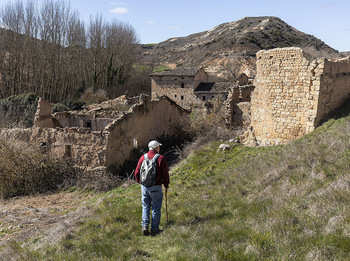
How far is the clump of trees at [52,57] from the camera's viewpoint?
97.6 feet

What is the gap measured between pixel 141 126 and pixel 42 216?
→ 8522 mm

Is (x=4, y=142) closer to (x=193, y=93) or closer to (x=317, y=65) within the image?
(x=317, y=65)

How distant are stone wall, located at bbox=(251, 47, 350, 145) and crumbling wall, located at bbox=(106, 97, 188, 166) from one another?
667 cm

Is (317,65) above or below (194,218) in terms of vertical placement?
above

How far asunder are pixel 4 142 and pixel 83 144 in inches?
133

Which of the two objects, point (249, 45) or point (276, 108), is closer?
point (276, 108)

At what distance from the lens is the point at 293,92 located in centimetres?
1005

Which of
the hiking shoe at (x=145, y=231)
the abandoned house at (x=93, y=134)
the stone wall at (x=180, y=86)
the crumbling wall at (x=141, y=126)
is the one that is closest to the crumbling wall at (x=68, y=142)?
the abandoned house at (x=93, y=134)

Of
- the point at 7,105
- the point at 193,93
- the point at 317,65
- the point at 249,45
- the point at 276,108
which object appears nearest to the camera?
the point at 317,65

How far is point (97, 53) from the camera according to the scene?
136ft

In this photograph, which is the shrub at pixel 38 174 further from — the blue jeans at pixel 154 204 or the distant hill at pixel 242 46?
the distant hill at pixel 242 46

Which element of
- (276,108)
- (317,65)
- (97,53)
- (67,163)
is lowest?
(67,163)

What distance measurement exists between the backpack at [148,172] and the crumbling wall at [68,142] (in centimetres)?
846

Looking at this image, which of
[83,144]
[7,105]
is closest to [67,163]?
[83,144]
